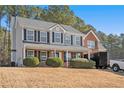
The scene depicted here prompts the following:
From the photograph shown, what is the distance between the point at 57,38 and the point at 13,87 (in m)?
12.2

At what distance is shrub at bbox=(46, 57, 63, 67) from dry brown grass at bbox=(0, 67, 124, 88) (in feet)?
11.0

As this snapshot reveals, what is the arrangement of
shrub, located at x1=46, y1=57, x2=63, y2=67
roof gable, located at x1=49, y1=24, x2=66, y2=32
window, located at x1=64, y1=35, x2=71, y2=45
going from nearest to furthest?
shrub, located at x1=46, y1=57, x2=63, y2=67 < roof gable, located at x1=49, y1=24, x2=66, y2=32 < window, located at x1=64, y1=35, x2=71, y2=45

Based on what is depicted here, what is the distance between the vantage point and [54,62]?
2222 cm

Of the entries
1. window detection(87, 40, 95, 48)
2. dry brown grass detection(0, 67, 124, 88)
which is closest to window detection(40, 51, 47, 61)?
dry brown grass detection(0, 67, 124, 88)

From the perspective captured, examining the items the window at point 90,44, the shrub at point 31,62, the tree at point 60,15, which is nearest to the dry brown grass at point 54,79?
the shrub at point 31,62

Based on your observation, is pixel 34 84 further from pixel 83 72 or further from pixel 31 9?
pixel 31 9

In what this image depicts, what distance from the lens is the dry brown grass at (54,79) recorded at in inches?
593

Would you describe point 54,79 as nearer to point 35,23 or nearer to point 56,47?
point 56,47

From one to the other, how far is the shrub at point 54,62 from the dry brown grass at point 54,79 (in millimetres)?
3356

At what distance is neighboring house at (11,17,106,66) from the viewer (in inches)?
923

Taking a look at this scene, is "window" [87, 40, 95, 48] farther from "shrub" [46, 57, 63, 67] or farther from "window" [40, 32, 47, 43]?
"shrub" [46, 57, 63, 67]

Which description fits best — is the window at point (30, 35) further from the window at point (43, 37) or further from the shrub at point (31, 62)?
the shrub at point (31, 62)
